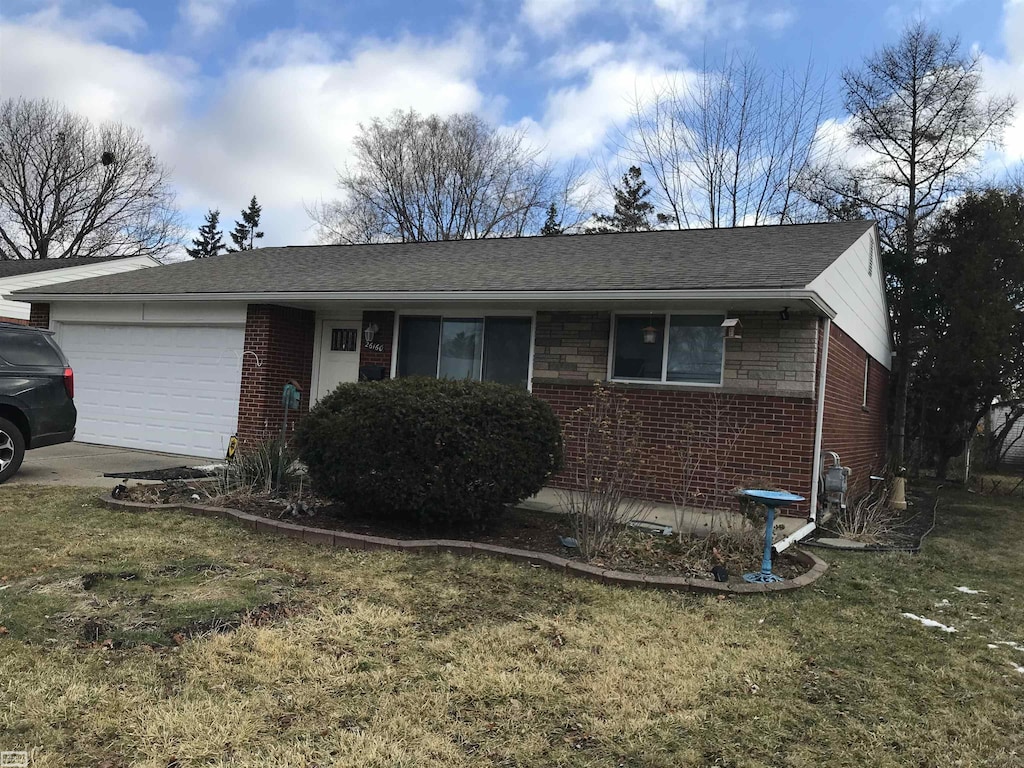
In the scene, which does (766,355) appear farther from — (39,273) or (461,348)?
(39,273)

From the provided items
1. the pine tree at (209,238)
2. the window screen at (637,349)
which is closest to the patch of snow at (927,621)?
the window screen at (637,349)

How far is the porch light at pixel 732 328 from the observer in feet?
25.0

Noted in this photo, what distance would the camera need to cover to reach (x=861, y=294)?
10.9 metres

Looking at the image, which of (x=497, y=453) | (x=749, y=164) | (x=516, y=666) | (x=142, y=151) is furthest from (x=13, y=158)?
(x=516, y=666)

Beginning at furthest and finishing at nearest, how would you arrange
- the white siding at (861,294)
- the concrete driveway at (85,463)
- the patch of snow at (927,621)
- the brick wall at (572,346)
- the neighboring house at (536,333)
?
the brick wall at (572,346) < the white siding at (861,294) < the concrete driveway at (85,463) < the neighboring house at (536,333) < the patch of snow at (927,621)

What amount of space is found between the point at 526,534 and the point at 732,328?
3.40 metres

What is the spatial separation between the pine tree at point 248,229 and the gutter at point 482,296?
43788mm

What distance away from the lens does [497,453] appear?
5.95m

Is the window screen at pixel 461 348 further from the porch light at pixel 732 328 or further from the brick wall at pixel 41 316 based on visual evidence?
the brick wall at pixel 41 316

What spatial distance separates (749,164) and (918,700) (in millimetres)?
21319

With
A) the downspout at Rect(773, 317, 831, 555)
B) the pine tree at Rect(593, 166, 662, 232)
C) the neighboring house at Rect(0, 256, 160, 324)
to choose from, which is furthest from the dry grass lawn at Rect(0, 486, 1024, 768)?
the pine tree at Rect(593, 166, 662, 232)

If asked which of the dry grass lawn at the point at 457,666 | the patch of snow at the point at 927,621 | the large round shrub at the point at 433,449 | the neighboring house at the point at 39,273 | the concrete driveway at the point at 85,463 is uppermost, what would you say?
the neighboring house at the point at 39,273

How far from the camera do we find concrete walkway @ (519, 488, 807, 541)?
21.9ft

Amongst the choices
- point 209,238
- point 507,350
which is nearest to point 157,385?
point 507,350
